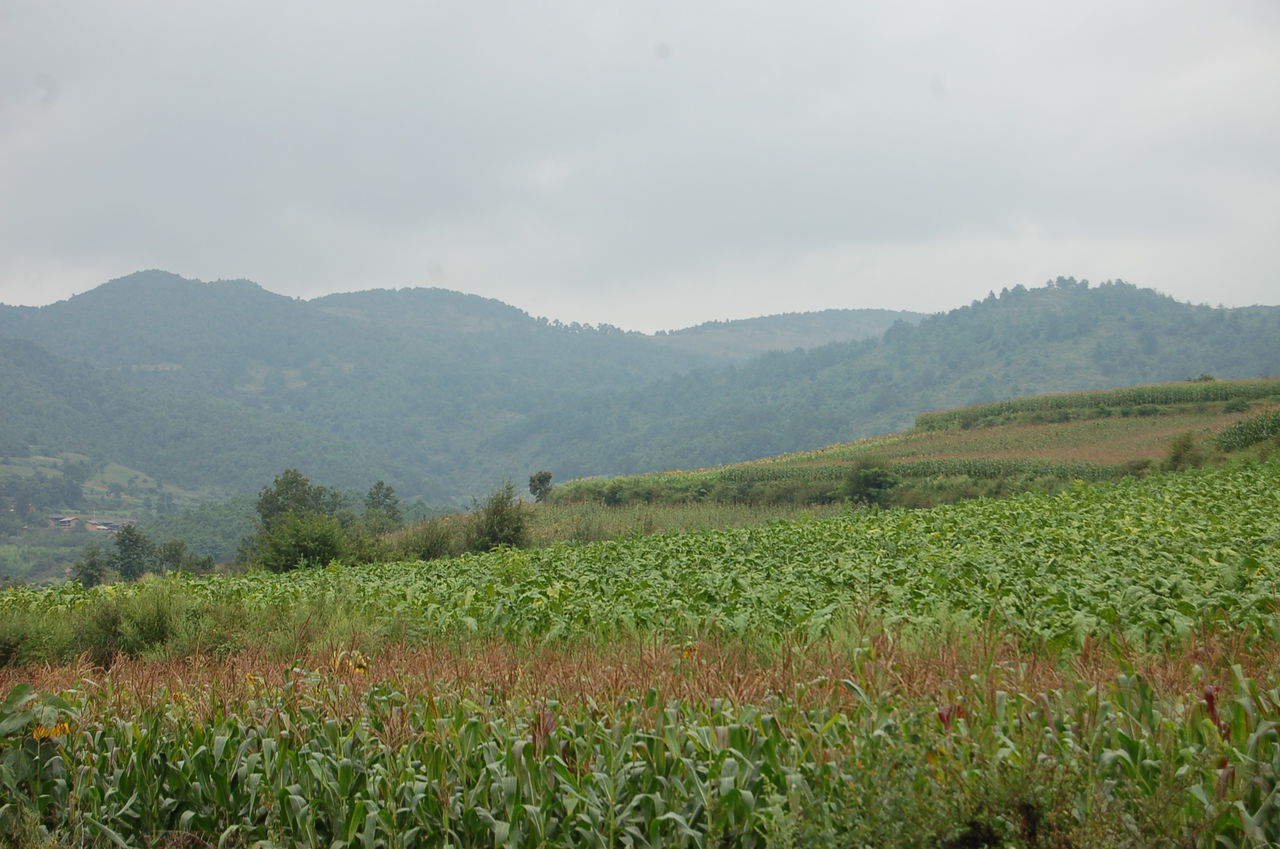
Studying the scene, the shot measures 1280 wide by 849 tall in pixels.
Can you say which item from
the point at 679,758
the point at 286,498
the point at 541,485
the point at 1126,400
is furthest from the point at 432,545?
the point at 1126,400

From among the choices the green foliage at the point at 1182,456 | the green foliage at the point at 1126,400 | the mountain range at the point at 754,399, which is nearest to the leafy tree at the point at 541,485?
the green foliage at the point at 1126,400

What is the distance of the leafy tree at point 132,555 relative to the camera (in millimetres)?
45938

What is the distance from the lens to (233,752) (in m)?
4.85

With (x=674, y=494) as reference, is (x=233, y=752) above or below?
above

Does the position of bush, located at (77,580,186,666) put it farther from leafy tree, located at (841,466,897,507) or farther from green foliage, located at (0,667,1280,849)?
leafy tree, located at (841,466,897,507)

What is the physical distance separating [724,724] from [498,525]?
75.9 feet

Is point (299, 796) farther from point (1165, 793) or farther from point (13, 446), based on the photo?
point (13, 446)

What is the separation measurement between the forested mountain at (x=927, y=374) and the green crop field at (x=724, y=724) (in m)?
137

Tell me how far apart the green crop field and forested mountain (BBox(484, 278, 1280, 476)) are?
13658 centimetres

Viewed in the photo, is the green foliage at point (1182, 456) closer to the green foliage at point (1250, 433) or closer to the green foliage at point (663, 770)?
the green foliage at point (1250, 433)

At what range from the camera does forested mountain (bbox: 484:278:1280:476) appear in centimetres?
14862

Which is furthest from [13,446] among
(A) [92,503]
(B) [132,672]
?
(B) [132,672]

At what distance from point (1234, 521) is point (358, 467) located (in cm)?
16669

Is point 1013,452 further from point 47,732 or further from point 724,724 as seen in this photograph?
point 47,732
